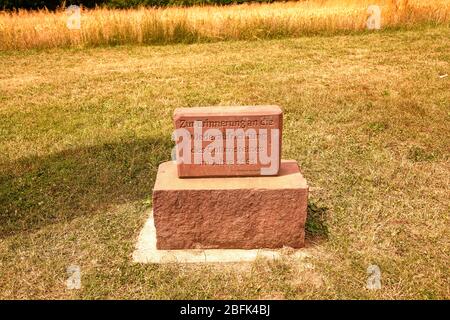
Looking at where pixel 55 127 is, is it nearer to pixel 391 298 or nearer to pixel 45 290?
pixel 45 290

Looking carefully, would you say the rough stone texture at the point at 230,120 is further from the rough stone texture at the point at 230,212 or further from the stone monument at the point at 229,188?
the rough stone texture at the point at 230,212

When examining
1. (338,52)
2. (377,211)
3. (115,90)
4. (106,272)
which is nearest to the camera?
(106,272)

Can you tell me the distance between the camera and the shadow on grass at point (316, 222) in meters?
4.15

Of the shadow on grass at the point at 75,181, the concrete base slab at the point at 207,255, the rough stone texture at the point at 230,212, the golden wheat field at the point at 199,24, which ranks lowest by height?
the concrete base slab at the point at 207,255

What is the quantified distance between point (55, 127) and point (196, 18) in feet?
23.1

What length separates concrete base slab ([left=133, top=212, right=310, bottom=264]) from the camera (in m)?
3.84

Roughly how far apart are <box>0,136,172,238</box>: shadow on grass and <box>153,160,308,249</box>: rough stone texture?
111cm

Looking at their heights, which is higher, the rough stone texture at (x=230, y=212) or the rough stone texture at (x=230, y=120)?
the rough stone texture at (x=230, y=120)

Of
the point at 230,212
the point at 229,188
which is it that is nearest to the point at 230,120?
the point at 229,188

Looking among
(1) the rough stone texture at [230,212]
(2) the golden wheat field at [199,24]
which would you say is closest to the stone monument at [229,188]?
(1) the rough stone texture at [230,212]

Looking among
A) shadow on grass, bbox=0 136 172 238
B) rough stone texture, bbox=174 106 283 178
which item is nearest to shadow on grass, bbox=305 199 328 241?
rough stone texture, bbox=174 106 283 178

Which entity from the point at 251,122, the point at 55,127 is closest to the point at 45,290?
the point at 251,122

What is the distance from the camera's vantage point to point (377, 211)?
4.47 meters

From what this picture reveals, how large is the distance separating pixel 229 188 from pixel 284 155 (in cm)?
217
